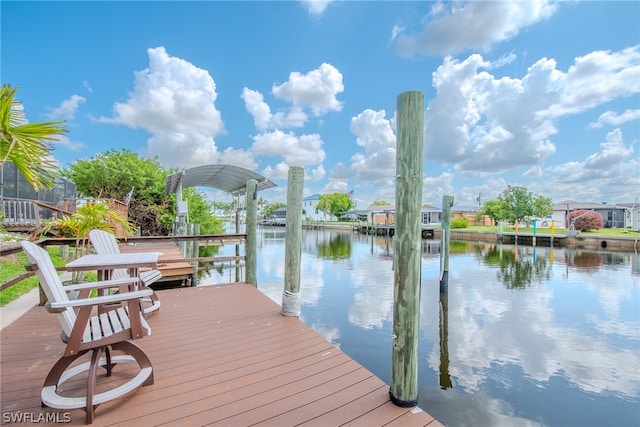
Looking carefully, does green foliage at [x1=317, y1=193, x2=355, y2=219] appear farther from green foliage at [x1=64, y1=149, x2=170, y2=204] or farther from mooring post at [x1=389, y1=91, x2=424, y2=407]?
mooring post at [x1=389, y1=91, x2=424, y2=407]

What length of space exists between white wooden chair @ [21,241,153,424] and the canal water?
2.83 m

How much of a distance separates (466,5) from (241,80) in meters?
10.2

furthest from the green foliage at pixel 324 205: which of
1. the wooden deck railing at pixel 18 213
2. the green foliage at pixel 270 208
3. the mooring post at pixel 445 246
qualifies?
the wooden deck railing at pixel 18 213

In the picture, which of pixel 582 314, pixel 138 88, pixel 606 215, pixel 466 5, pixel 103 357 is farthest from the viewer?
pixel 606 215

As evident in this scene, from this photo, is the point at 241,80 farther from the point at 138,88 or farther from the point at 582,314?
the point at 582,314

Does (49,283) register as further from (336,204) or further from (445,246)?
(336,204)

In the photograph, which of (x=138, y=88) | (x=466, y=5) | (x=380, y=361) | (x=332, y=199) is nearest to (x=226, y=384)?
(x=380, y=361)

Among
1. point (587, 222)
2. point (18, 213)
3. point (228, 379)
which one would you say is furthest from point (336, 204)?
point (228, 379)

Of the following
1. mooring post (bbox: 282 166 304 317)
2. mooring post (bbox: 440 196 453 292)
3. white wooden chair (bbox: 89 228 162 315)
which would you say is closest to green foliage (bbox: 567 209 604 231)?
mooring post (bbox: 440 196 453 292)

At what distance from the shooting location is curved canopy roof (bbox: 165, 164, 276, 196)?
31.7ft

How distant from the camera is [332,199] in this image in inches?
2451

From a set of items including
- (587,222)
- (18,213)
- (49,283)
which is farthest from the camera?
(587,222)

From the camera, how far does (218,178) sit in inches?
440

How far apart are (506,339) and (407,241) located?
4.35m
